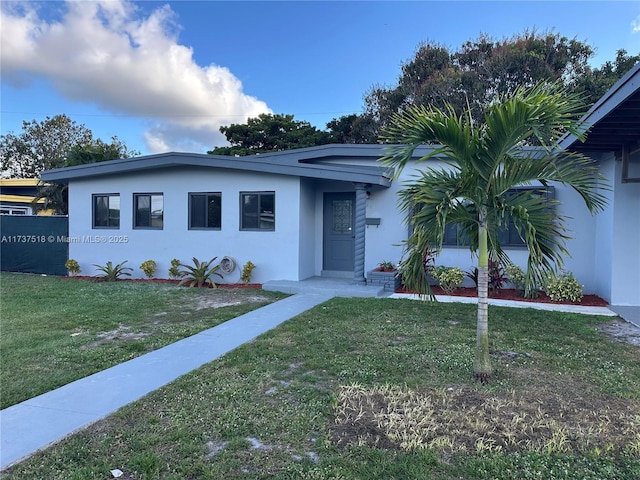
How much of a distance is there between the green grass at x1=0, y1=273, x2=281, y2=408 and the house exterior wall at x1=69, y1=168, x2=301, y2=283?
42.8 inches

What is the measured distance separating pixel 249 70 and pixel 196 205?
28.1ft

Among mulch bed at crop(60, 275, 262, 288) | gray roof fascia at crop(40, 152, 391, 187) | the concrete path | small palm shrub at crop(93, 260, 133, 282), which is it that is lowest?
the concrete path

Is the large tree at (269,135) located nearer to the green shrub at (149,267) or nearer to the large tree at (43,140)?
the large tree at (43,140)

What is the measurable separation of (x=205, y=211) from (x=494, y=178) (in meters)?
8.21

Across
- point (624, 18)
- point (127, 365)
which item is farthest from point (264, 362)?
point (624, 18)

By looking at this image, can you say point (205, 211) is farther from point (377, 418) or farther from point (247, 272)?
point (377, 418)

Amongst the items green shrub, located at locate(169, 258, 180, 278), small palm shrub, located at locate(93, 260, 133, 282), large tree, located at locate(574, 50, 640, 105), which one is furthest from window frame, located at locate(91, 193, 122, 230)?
large tree, located at locate(574, 50, 640, 105)

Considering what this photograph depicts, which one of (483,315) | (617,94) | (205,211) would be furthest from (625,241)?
(205,211)

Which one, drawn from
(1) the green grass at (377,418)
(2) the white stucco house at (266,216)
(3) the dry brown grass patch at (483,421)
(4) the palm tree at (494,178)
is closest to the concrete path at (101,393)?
(1) the green grass at (377,418)

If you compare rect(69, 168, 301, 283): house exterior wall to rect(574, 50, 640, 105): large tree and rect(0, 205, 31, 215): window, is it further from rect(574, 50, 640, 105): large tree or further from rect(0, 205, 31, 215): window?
rect(574, 50, 640, 105): large tree

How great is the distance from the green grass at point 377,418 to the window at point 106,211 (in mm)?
8168

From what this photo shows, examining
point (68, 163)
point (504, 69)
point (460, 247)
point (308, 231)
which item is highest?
point (504, 69)

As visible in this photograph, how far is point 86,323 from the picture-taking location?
6395 millimetres

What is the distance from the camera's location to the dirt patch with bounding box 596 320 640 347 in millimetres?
5613
